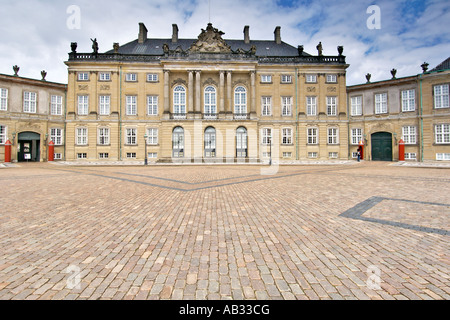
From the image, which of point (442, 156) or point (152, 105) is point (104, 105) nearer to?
point (152, 105)

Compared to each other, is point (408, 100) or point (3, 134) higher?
point (408, 100)

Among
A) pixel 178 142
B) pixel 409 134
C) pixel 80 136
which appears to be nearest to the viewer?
pixel 409 134

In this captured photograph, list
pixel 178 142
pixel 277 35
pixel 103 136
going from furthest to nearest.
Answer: pixel 277 35
pixel 103 136
pixel 178 142

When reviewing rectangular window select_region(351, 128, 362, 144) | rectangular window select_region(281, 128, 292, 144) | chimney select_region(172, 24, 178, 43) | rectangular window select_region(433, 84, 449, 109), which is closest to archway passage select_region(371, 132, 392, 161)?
rectangular window select_region(351, 128, 362, 144)

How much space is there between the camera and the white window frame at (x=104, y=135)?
32.4 meters

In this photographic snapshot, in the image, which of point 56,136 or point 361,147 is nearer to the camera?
point 361,147

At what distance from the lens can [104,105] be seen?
108 feet

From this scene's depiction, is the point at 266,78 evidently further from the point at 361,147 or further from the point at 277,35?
the point at 361,147

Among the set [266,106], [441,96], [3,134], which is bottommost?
[3,134]

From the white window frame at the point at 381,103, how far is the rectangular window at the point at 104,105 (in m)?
38.9

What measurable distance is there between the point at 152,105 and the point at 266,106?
1722 centimetres

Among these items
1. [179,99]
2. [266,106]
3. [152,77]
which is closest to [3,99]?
[152,77]

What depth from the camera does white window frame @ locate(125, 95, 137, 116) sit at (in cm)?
3312
